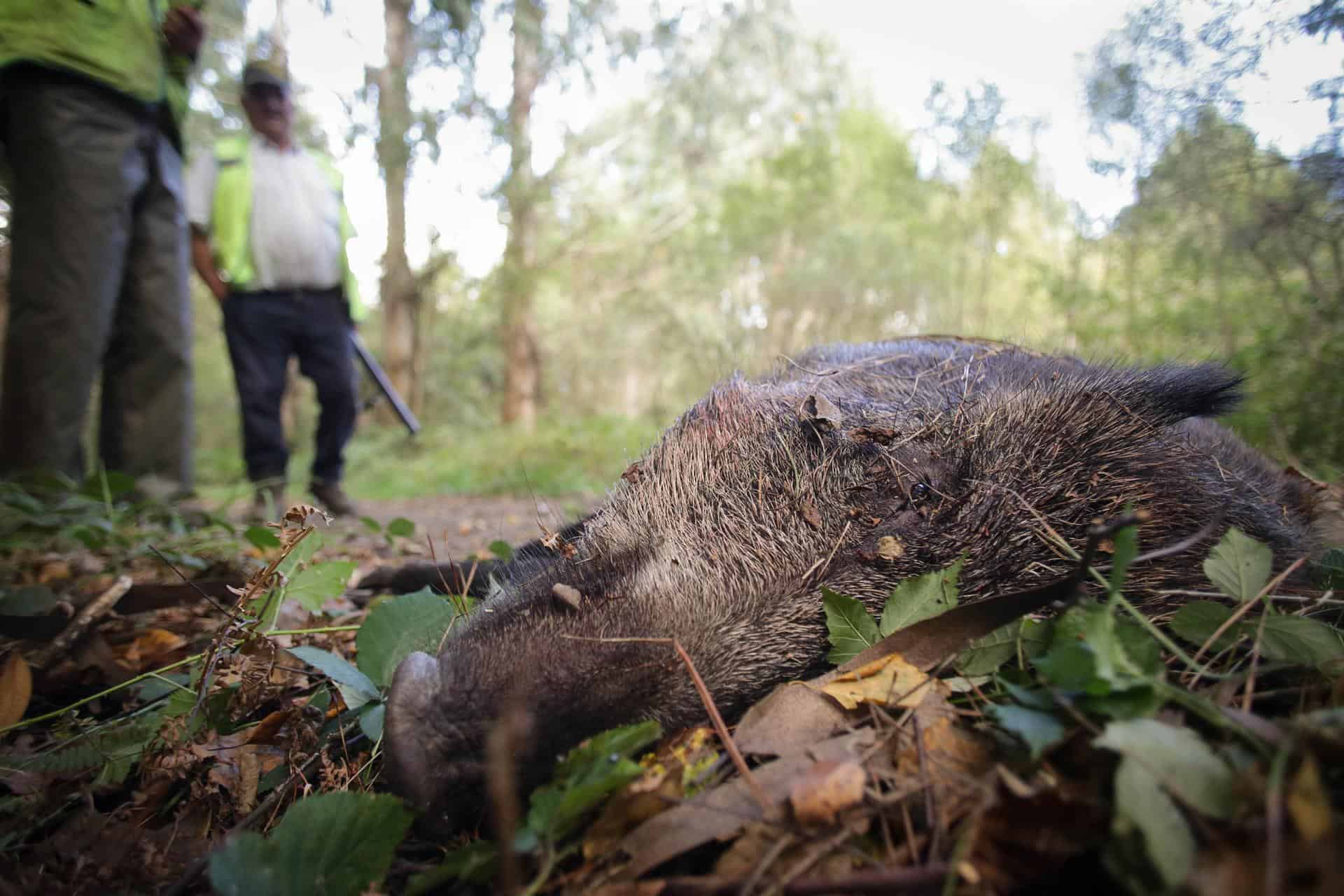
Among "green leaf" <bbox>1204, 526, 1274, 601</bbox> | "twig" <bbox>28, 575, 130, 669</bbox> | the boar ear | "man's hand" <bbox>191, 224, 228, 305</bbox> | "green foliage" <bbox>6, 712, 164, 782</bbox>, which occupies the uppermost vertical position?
"man's hand" <bbox>191, 224, 228, 305</bbox>

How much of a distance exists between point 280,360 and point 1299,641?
5.36 metres

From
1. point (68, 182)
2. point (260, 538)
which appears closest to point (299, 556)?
point (260, 538)

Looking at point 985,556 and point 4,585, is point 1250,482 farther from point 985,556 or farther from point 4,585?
point 4,585

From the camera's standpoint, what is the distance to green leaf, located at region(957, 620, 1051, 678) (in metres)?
1.31

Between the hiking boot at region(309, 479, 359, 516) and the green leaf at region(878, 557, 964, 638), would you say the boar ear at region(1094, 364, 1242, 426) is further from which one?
the hiking boot at region(309, 479, 359, 516)

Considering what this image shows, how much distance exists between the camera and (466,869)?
0.98m

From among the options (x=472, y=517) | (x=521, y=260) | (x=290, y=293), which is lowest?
(x=472, y=517)

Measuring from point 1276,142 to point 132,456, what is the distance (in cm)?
578

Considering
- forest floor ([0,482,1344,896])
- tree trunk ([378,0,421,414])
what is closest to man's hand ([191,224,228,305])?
forest floor ([0,482,1344,896])

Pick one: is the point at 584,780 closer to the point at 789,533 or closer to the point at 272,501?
the point at 789,533

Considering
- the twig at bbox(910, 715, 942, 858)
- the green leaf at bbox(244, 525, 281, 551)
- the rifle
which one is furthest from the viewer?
the rifle

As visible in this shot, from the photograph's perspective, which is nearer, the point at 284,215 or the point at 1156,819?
the point at 1156,819

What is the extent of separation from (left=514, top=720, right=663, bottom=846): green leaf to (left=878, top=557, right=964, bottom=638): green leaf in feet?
1.98

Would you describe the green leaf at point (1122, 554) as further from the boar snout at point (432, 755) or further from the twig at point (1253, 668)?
the boar snout at point (432, 755)
